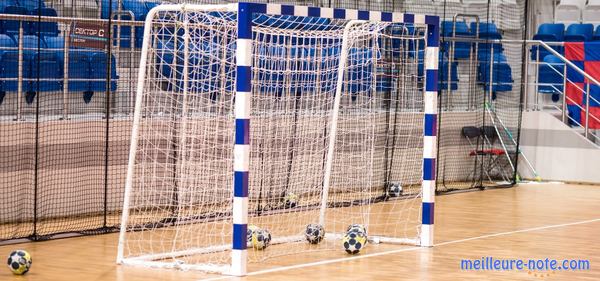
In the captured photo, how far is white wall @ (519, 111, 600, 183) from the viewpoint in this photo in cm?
1591

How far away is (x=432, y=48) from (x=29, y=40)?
452 centimetres

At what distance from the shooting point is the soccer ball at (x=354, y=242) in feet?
29.3

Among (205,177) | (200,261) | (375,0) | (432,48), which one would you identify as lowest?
(200,261)

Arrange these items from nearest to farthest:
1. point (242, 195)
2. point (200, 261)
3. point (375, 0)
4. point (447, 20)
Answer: point (242, 195) < point (200, 261) < point (375, 0) < point (447, 20)

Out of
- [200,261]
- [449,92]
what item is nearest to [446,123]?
[449,92]

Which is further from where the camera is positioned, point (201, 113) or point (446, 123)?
point (446, 123)

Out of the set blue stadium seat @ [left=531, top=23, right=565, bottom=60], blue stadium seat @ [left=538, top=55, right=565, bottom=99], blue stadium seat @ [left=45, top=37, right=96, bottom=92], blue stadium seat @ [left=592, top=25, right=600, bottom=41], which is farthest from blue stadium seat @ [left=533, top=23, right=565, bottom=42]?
blue stadium seat @ [left=45, top=37, right=96, bottom=92]

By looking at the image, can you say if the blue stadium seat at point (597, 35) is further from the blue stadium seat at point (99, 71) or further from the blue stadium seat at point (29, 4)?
the blue stadium seat at point (29, 4)

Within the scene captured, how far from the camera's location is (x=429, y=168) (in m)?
9.46

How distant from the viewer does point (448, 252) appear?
9156 mm

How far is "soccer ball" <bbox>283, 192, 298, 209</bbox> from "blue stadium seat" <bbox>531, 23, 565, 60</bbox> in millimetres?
9057

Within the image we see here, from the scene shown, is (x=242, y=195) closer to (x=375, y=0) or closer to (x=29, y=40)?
(x=29, y=40)

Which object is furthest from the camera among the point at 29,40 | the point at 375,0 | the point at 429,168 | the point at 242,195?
the point at 375,0

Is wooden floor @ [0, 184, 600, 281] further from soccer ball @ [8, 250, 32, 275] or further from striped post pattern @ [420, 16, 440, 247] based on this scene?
striped post pattern @ [420, 16, 440, 247]
